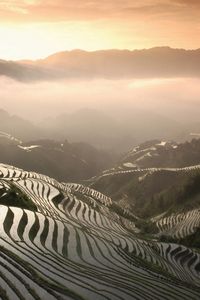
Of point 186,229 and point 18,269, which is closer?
point 18,269

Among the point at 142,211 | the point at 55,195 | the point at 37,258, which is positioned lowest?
the point at 37,258

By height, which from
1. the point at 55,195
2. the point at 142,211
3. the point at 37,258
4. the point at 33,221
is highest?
the point at 142,211

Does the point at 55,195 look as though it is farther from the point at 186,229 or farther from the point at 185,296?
the point at 185,296

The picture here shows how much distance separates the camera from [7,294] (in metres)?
23.0

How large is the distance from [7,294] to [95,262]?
16.9 meters

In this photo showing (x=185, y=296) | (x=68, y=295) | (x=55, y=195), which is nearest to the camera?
(x=68, y=295)

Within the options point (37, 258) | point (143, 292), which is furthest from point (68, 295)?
point (37, 258)

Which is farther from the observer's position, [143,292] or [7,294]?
[143,292]

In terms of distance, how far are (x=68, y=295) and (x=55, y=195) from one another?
236 ft

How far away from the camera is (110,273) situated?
35.2 metres

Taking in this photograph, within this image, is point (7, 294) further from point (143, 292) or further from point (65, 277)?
point (143, 292)

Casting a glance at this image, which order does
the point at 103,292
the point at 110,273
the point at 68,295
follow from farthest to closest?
the point at 110,273 → the point at 103,292 → the point at 68,295

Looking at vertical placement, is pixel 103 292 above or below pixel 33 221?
below

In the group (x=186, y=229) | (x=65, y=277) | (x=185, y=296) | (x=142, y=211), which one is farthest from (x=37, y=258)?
(x=142, y=211)
